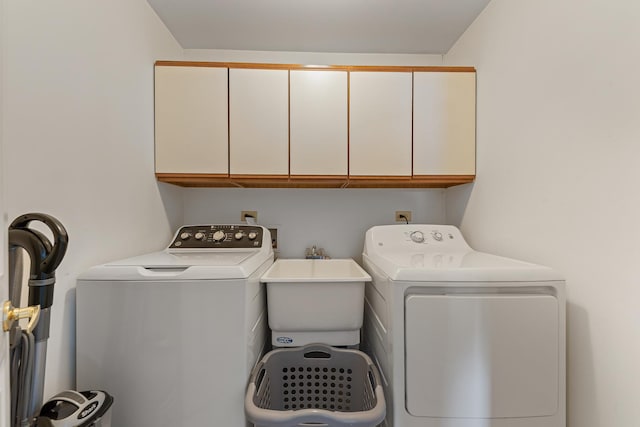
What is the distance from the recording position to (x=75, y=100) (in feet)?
3.47

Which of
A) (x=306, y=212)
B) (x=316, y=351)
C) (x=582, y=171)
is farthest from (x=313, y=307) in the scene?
(x=582, y=171)

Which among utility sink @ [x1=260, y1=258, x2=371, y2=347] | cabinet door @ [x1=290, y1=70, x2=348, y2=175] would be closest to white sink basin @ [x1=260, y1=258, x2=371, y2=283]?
utility sink @ [x1=260, y1=258, x2=371, y2=347]

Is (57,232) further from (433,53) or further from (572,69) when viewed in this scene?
(433,53)

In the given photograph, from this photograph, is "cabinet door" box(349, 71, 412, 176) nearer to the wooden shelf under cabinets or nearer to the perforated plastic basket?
the wooden shelf under cabinets

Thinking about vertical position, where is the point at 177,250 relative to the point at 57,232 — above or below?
below

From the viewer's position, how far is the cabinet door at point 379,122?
1707 mm

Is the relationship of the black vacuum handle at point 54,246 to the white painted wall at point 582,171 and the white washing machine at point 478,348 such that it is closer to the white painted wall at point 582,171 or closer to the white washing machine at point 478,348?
the white washing machine at point 478,348

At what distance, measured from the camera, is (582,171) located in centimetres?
103

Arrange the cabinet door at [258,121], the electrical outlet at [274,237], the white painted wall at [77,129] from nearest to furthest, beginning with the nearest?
the white painted wall at [77,129] → the cabinet door at [258,121] → the electrical outlet at [274,237]

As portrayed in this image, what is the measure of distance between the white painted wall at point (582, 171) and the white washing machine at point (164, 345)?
116 centimetres

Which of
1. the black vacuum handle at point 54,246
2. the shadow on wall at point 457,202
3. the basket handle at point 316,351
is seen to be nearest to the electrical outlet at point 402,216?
the shadow on wall at point 457,202

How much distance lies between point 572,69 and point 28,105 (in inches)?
69.3

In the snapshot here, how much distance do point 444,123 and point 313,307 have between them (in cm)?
125

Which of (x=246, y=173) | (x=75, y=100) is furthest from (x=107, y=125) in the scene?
(x=246, y=173)
